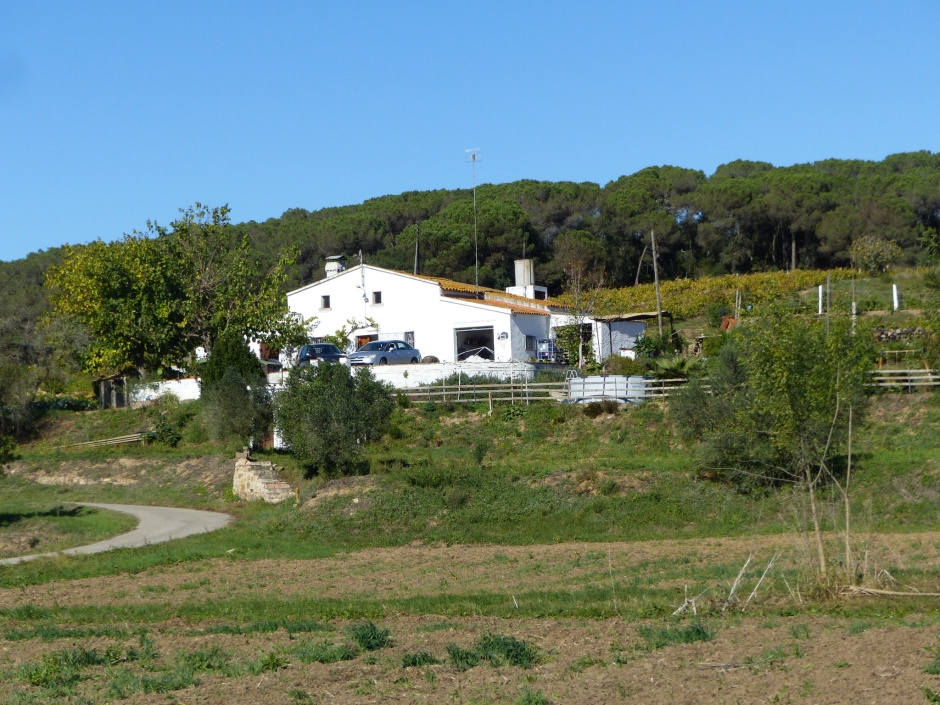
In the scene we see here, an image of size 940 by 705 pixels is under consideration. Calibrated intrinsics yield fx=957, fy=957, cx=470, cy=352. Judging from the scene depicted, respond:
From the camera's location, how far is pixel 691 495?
25.1 metres

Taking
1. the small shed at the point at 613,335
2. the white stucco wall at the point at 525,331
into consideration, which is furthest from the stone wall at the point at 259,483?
the small shed at the point at 613,335

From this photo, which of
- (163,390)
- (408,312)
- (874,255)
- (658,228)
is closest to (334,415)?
(163,390)

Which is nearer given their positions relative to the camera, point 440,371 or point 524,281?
point 440,371

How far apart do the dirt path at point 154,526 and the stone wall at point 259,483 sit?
1.36 m

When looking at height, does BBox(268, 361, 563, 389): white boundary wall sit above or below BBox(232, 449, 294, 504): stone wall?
above

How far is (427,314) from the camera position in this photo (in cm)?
5041

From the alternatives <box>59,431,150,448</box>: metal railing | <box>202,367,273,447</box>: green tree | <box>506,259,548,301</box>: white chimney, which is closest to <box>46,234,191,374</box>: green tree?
<box>59,431,150,448</box>: metal railing

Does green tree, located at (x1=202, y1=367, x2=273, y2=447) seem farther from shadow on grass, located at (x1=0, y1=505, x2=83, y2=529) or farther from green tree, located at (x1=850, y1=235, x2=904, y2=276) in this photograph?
green tree, located at (x1=850, y1=235, x2=904, y2=276)

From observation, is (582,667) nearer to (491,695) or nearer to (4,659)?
(491,695)

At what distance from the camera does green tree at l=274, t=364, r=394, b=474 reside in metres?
28.2

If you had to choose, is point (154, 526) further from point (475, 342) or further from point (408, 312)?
point (475, 342)

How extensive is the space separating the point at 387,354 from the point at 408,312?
222 inches

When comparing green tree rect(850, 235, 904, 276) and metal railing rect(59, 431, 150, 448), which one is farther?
green tree rect(850, 235, 904, 276)

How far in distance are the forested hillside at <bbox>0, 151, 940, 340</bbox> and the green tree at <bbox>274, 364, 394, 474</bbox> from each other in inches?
1554
